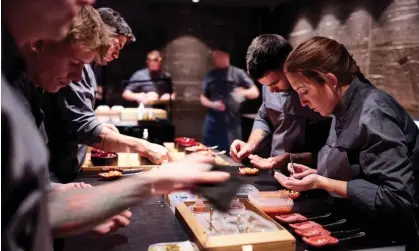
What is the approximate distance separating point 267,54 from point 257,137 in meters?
0.87

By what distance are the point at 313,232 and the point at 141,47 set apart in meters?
6.08

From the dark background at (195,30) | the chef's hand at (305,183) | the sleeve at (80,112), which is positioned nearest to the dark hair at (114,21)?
the sleeve at (80,112)

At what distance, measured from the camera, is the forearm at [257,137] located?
3117mm

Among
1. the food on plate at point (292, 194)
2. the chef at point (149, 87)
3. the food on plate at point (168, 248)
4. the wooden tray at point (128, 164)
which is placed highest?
the chef at point (149, 87)

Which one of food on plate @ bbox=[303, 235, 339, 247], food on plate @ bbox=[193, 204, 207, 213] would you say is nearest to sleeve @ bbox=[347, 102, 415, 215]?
food on plate @ bbox=[303, 235, 339, 247]

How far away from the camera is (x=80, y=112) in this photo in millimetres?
2482

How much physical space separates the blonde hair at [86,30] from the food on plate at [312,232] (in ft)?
3.40

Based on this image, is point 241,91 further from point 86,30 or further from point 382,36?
point 86,30

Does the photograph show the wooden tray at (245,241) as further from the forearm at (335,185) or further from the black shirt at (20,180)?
the black shirt at (20,180)

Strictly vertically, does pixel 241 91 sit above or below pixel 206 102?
above

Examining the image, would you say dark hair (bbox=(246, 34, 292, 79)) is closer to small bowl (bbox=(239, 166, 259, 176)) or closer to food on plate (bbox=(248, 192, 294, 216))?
small bowl (bbox=(239, 166, 259, 176))

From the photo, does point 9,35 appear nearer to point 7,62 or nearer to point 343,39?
point 7,62

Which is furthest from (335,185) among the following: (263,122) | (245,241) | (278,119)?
(263,122)

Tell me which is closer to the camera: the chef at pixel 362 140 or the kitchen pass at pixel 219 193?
the kitchen pass at pixel 219 193
